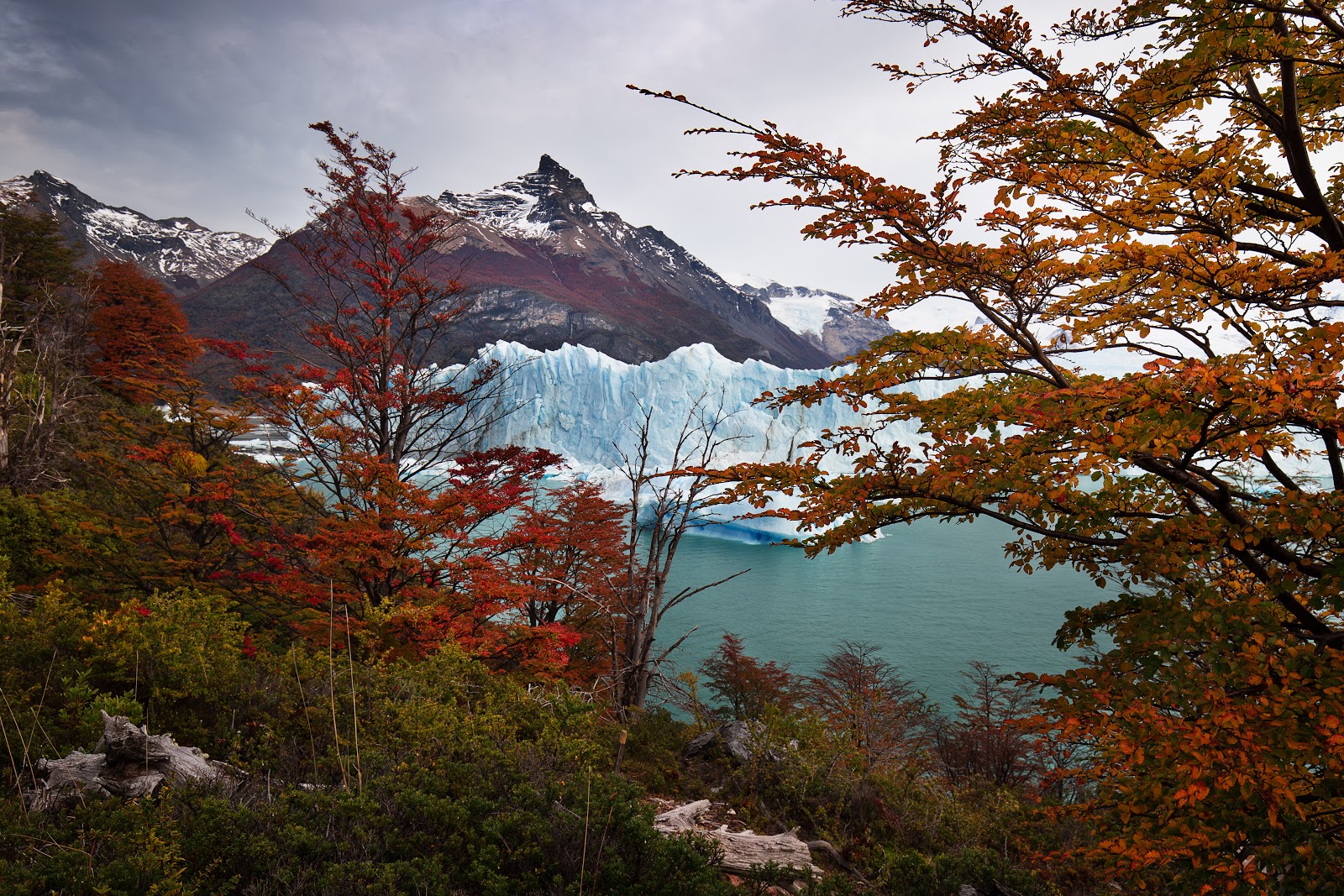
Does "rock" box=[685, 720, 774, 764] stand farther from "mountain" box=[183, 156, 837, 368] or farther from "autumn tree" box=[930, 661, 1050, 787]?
"mountain" box=[183, 156, 837, 368]

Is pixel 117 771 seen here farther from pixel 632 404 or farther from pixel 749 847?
pixel 632 404

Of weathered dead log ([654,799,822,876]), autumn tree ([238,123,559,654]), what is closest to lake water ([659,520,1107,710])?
autumn tree ([238,123,559,654])

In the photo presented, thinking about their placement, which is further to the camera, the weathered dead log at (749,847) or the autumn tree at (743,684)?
the autumn tree at (743,684)

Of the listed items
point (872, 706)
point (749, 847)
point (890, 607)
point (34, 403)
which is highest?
point (34, 403)

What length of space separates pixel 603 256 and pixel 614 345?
3000 centimetres

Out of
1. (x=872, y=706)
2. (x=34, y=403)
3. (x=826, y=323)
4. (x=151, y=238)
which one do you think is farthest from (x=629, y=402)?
(x=151, y=238)

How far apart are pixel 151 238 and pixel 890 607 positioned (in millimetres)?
118753

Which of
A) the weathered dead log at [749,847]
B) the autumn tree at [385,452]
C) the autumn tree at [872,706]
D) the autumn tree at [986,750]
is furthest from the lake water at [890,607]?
the weathered dead log at [749,847]

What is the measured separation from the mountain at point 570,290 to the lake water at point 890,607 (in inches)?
853

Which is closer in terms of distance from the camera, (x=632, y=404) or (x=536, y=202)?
(x=632, y=404)

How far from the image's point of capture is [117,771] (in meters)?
2.55

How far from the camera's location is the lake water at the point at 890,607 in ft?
50.3

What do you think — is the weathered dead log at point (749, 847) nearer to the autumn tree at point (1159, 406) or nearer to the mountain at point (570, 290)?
the autumn tree at point (1159, 406)

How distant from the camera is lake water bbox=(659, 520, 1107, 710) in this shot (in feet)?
50.3
